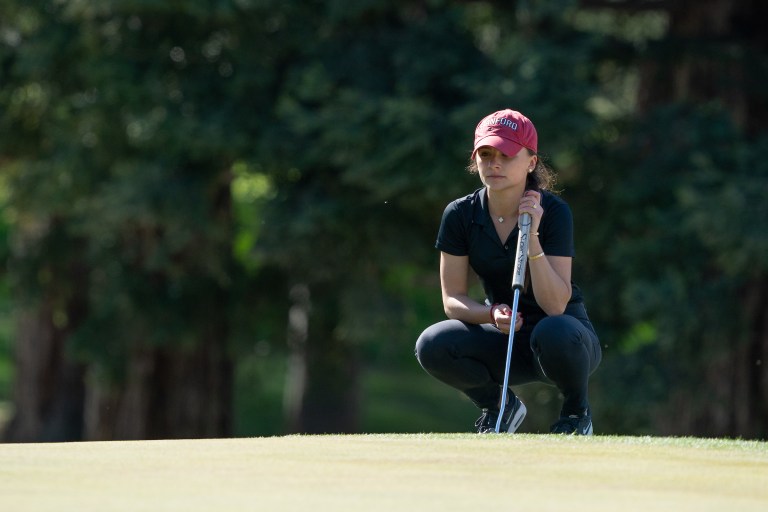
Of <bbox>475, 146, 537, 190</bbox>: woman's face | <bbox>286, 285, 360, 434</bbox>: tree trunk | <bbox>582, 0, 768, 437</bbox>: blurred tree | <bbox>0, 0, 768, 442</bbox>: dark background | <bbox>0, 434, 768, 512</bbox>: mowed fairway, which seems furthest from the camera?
<bbox>286, 285, 360, 434</bbox>: tree trunk

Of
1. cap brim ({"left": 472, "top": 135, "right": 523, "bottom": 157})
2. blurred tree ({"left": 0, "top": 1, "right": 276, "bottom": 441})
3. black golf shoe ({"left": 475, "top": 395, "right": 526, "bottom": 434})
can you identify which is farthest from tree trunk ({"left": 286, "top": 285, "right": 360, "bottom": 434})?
cap brim ({"left": 472, "top": 135, "right": 523, "bottom": 157})

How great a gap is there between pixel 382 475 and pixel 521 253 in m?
1.41

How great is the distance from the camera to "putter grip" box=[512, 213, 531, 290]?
5.16 m

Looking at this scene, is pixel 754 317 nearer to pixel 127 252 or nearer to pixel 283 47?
pixel 283 47

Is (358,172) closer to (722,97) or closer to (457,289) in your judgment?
(722,97)

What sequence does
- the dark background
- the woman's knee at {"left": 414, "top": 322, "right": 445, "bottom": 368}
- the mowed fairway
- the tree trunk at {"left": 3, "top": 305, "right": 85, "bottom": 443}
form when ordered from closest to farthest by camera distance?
the mowed fairway
the woman's knee at {"left": 414, "top": 322, "right": 445, "bottom": 368}
the dark background
the tree trunk at {"left": 3, "top": 305, "right": 85, "bottom": 443}

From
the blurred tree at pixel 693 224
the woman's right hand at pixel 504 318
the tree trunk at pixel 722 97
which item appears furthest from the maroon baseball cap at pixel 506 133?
the tree trunk at pixel 722 97

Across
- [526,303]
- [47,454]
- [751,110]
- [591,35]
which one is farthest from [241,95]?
[47,454]

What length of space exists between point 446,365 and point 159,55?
21.5 feet

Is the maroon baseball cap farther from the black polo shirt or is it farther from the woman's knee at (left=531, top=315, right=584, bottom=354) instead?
the woman's knee at (left=531, top=315, right=584, bottom=354)

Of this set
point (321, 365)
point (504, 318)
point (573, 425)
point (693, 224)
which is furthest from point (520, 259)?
point (321, 365)

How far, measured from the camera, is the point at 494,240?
5.40 meters

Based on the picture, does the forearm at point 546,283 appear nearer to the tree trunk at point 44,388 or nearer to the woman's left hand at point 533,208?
the woman's left hand at point 533,208

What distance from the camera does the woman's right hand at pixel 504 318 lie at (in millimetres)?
5289
